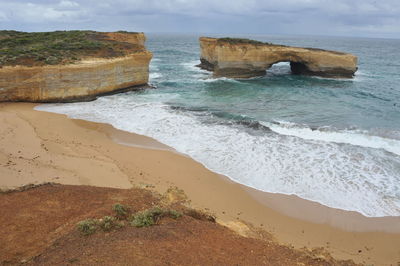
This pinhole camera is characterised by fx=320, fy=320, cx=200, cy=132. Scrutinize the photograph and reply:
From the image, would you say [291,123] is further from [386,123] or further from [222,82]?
[222,82]

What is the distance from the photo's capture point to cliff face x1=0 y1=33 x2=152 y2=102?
21.2 m

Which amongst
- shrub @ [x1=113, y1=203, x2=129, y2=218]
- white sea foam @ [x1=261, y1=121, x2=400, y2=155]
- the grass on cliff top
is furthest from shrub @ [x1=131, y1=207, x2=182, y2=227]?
the grass on cliff top

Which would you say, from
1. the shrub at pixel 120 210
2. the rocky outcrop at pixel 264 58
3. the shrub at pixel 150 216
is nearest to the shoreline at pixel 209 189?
the shrub at pixel 150 216

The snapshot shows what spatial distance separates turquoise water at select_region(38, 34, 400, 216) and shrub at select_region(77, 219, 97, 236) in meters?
6.60

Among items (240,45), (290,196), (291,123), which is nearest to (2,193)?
(290,196)

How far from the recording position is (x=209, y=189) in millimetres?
11727

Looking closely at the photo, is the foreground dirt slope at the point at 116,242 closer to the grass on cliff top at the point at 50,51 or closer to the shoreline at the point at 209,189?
the shoreline at the point at 209,189

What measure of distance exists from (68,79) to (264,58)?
2093cm

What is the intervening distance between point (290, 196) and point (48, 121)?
1405 cm

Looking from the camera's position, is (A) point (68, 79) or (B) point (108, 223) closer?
(B) point (108, 223)

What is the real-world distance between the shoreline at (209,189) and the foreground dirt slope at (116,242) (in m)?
1.73

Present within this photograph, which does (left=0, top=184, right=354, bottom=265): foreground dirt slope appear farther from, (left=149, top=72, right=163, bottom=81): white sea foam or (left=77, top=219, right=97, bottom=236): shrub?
(left=149, top=72, right=163, bottom=81): white sea foam

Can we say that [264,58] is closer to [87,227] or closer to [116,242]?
[87,227]

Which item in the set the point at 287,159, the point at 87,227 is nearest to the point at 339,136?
the point at 287,159
